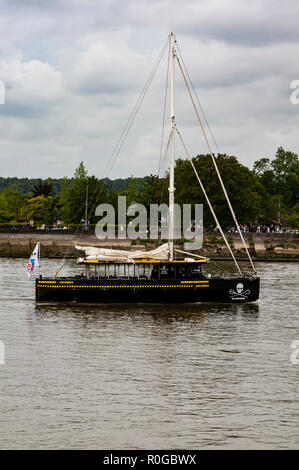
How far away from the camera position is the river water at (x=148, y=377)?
25.0m

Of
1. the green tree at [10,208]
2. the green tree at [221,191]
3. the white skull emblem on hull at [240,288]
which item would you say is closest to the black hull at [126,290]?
the white skull emblem on hull at [240,288]

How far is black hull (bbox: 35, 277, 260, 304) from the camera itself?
172 ft

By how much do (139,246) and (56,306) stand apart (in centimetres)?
5906

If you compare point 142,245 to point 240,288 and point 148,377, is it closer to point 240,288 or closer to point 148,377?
point 240,288

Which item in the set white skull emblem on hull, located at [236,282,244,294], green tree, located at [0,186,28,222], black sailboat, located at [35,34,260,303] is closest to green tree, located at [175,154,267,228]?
green tree, located at [0,186,28,222]

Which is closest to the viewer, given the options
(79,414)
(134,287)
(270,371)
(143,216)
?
(79,414)

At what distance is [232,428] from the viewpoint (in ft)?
84.2

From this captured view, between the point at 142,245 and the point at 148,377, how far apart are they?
8045cm

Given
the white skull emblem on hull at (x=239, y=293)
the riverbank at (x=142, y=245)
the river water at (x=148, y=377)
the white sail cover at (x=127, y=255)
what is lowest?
the river water at (x=148, y=377)

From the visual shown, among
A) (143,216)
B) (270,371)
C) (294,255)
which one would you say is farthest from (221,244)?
(270,371)

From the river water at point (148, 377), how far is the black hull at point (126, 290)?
28.0 inches

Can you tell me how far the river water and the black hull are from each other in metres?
0.71

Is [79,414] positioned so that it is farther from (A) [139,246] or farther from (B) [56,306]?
(A) [139,246]

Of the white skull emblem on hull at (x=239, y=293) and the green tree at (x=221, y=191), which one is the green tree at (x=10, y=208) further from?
the white skull emblem on hull at (x=239, y=293)
